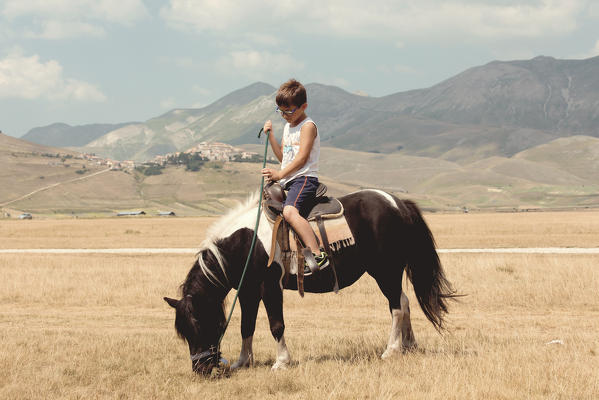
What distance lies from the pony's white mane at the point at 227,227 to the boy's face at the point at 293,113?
1.32 m

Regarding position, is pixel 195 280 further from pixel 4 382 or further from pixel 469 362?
pixel 469 362

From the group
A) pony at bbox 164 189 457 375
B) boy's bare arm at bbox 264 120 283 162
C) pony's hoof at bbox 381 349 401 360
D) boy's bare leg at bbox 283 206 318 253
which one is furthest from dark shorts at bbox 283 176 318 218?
pony's hoof at bbox 381 349 401 360

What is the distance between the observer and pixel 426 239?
928 cm

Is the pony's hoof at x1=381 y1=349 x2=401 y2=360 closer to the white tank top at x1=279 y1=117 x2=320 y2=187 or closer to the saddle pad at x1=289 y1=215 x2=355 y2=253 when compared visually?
the saddle pad at x1=289 y1=215 x2=355 y2=253

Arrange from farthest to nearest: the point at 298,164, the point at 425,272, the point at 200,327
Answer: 1. the point at 425,272
2. the point at 298,164
3. the point at 200,327

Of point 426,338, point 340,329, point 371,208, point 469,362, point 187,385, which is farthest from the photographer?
point 340,329

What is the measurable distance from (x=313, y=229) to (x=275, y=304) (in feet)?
3.83

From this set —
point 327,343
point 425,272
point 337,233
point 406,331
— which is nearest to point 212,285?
point 337,233

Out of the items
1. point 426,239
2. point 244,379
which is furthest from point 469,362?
point 244,379

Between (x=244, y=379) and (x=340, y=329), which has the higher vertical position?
(x=244, y=379)

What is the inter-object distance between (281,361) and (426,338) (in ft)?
11.6

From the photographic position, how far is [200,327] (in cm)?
748

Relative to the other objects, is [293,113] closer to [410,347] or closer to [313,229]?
[313,229]

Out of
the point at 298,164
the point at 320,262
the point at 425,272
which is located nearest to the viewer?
the point at 298,164
